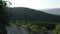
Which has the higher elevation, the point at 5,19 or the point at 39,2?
the point at 39,2

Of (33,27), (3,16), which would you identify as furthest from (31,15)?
(3,16)

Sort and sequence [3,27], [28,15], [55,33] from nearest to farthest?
[55,33], [28,15], [3,27]

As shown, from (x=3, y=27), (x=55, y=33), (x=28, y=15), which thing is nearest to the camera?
(x=55, y=33)

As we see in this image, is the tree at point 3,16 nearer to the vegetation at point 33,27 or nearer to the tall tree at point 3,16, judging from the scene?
the tall tree at point 3,16

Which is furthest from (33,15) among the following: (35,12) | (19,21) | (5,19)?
(5,19)

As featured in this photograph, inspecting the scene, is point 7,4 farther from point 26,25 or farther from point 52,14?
point 52,14

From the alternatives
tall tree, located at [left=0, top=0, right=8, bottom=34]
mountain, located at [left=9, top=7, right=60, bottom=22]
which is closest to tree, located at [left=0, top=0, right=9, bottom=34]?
tall tree, located at [left=0, top=0, right=8, bottom=34]

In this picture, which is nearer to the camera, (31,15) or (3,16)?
(31,15)

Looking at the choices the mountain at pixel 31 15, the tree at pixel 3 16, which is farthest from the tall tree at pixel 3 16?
the mountain at pixel 31 15

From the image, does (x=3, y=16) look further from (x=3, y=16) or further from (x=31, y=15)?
(x=31, y=15)
